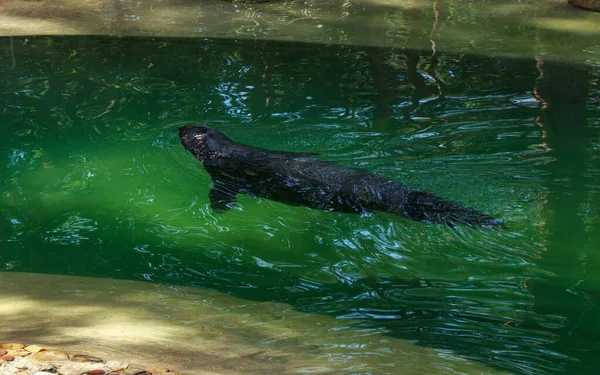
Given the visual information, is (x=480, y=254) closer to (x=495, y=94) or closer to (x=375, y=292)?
(x=375, y=292)

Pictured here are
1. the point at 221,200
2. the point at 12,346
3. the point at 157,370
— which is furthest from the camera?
the point at 221,200

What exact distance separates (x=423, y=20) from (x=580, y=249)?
738cm

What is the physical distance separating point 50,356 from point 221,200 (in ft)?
8.95

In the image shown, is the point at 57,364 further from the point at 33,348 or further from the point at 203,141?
the point at 203,141

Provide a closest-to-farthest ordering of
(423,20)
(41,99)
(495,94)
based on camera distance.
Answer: (495,94)
(41,99)
(423,20)

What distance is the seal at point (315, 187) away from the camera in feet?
17.5

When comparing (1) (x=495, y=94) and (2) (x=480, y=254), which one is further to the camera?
(1) (x=495, y=94)

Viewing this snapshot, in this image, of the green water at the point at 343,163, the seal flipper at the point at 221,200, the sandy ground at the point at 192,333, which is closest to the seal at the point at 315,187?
the seal flipper at the point at 221,200

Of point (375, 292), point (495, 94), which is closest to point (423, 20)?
point (495, 94)

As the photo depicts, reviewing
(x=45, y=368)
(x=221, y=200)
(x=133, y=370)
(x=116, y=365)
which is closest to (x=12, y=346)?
(x=45, y=368)

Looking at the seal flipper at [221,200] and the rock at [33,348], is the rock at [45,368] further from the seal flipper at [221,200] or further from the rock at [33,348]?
the seal flipper at [221,200]

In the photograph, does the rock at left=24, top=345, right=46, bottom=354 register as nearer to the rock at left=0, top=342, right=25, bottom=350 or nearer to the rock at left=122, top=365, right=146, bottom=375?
the rock at left=0, top=342, right=25, bottom=350

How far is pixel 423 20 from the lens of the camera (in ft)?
38.3

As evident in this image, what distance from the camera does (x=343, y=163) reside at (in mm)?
A: 6488
